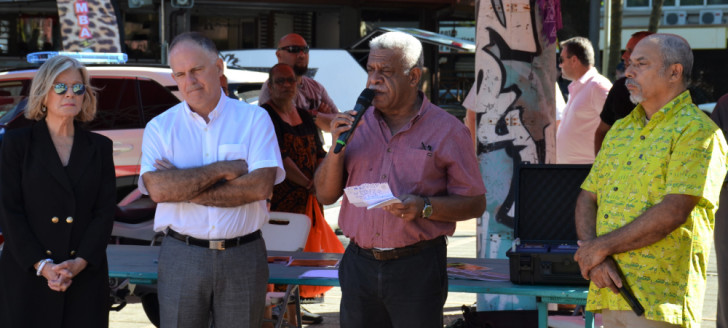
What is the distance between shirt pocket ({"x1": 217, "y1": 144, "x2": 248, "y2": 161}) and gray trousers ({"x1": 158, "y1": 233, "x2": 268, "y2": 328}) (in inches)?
16.0

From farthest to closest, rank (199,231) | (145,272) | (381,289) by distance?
(145,272) < (199,231) < (381,289)

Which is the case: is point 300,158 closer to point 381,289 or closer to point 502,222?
point 502,222

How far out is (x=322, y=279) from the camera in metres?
5.02

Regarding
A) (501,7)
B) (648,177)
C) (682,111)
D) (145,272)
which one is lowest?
(145,272)

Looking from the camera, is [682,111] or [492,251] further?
[492,251]

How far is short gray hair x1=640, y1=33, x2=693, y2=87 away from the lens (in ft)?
12.6

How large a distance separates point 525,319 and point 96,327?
241 cm

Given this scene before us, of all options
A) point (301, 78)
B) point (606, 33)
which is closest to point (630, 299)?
point (301, 78)

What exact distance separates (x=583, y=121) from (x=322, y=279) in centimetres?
372

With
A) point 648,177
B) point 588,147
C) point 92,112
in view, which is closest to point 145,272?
point 92,112

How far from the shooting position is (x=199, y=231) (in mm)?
4379

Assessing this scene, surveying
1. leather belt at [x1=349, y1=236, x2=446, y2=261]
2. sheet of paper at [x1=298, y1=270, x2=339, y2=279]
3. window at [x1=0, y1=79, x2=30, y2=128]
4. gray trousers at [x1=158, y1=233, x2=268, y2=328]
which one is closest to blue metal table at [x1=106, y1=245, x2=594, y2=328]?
sheet of paper at [x1=298, y1=270, x2=339, y2=279]

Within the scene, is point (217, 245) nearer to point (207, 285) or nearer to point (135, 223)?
point (207, 285)

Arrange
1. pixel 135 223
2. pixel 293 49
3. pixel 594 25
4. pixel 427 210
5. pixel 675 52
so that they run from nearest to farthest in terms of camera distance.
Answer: pixel 675 52 < pixel 427 210 < pixel 135 223 < pixel 293 49 < pixel 594 25
